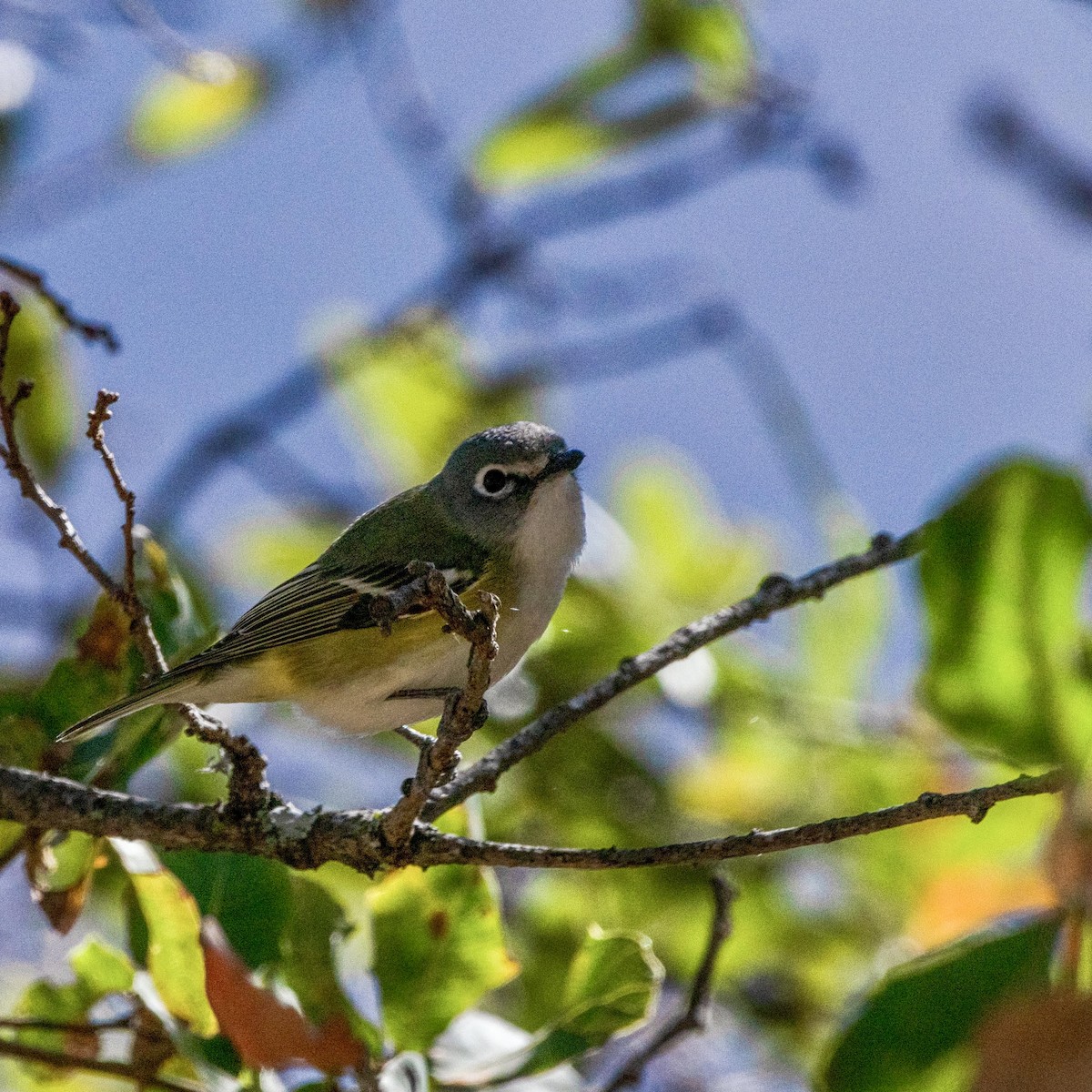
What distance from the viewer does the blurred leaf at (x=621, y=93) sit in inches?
138

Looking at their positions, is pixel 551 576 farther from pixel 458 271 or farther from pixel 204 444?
pixel 458 271

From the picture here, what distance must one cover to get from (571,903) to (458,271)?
2.63 metres

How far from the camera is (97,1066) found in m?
1.79

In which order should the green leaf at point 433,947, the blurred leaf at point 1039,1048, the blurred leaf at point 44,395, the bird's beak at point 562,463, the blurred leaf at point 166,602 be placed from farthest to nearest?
the blurred leaf at point 44,395
the bird's beak at point 562,463
the blurred leaf at point 166,602
the green leaf at point 433,947
the blurred leaf at point 1039,1048

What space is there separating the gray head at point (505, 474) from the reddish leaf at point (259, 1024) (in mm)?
1352

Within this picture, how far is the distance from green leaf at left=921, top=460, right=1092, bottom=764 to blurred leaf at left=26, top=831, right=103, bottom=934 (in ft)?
4.01

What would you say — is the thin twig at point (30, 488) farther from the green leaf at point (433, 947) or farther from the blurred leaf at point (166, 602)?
the green leaf at point (433, 947)

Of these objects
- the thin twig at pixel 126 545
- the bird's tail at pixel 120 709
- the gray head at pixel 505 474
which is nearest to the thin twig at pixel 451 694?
the thin twig at pixel 126 545

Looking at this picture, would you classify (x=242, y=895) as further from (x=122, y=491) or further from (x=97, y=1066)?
(x=122, y=491)

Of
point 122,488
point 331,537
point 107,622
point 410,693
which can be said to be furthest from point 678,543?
point 122,488

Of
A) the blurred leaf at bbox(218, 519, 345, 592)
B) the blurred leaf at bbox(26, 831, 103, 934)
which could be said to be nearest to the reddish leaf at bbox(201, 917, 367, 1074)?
the blurred leaf at bbox(26, 831, 103, 934)

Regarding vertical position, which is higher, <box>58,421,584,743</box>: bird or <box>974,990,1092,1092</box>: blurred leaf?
<box>58,421,584,743</box>: bird

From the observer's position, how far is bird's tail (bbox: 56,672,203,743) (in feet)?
6.48

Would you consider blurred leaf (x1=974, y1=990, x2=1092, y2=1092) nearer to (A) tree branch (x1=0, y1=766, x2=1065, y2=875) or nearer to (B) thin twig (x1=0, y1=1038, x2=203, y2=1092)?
(A) tree branch (x1=0, y1=766, x2=1065, y2=875)
